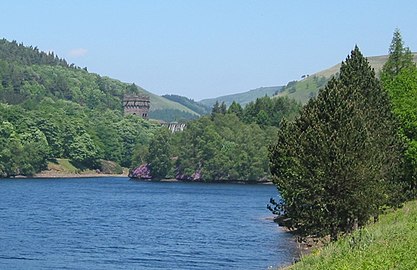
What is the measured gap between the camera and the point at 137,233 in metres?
83.2

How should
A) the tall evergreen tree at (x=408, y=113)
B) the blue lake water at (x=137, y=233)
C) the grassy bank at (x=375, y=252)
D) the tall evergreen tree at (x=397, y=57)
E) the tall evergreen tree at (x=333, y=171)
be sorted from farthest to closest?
the tall evergreen tree at (x=397, y=57)
the tall evergreen tree at (x=408, y=113)
the blue lake water at (x=137, y=233)
the tall evergreen tree at (x=333, y=171)
the grassy bank at (x=375, y=252)

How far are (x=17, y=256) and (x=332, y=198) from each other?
87.8 feet

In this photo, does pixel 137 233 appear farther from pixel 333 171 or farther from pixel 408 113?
pixel 333 171

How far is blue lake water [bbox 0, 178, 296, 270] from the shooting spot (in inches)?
2504

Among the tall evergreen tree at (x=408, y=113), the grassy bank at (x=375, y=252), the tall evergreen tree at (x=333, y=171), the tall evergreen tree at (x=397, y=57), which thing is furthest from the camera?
the tall evergreen tree at (x=397, y=57)

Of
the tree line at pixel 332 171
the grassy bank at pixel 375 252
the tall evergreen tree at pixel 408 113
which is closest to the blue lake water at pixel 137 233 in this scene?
the tree line at pixel 332 171

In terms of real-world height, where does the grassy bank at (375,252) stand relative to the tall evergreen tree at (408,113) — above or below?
below

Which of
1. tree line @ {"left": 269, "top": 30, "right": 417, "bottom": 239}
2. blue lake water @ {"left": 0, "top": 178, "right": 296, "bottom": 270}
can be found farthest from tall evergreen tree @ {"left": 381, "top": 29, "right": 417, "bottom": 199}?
tree line @ {"left": 269, "top": 30, "right": 417, "bottom": 239}

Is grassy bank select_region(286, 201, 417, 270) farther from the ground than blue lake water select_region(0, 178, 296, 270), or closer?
Result: farther from the ground

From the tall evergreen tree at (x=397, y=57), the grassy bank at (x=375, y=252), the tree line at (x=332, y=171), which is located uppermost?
the tall evergreen tree at (x=397, y=57)

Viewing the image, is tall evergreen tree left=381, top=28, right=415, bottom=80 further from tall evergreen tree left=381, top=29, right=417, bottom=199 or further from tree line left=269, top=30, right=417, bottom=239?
tree line left=269, top=30, right=417, bottom=239

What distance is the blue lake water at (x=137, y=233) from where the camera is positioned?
2504 inches

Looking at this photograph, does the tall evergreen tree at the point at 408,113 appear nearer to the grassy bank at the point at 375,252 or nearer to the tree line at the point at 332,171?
the tree line at the point at 332,171

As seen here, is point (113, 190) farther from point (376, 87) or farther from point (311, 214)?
point (311, 214)
